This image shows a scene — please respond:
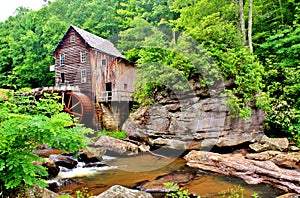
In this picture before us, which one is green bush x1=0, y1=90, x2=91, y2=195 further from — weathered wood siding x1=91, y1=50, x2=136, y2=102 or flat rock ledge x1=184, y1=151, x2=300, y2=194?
weathered wood siding x1=91, y1=50, x2=136, y2=102

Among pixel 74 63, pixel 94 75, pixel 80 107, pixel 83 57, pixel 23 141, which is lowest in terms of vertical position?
pixel 80 107

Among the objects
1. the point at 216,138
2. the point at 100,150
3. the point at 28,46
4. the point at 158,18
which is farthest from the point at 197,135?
the point at 28,46

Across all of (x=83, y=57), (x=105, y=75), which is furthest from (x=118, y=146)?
(x=83, y=57)

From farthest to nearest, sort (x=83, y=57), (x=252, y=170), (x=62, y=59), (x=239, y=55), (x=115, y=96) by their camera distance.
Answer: (x=62, y=59)
(x=83, y=57)
(x=115, y=96)
(x=239, y=55)
(x=252, y=170)

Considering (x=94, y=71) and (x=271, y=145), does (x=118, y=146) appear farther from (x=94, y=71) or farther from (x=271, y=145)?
(x=94, y=71)

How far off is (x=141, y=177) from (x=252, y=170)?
338cm

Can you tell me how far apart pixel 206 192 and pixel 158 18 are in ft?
73.3

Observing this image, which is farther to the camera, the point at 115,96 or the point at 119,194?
the point at 115,96

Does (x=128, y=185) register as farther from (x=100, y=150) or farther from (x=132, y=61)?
(x=132, y=61)

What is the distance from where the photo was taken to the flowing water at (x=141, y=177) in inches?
235

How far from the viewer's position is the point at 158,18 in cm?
2509

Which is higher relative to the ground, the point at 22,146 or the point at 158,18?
the point at 158,18

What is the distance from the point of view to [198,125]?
10086 mm

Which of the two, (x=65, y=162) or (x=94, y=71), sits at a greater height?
(x=94, y=71)
